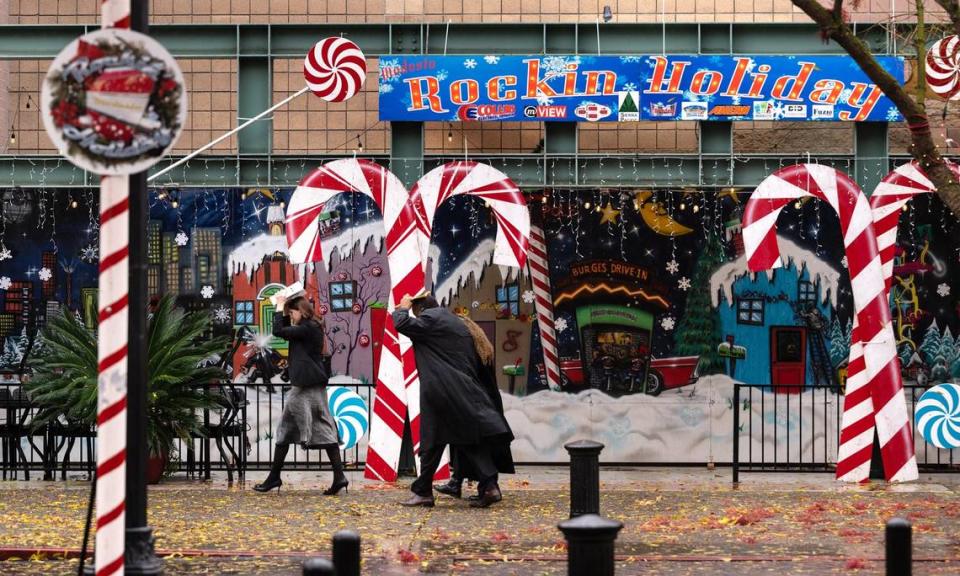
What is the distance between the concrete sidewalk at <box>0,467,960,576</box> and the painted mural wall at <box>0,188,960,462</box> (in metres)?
1.60

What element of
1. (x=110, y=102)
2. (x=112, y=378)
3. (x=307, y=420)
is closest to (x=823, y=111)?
(x=307, y=420)

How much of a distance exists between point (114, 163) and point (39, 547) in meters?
4.66

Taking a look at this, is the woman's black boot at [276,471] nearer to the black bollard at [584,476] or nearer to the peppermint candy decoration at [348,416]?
the peppermint candy decoration at [348,416]

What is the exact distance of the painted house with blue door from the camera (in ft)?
58.4

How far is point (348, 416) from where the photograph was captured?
16797 millimetres

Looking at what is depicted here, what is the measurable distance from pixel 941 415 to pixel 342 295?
6985 millimetres

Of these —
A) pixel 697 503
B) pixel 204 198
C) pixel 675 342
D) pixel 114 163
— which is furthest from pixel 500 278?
pixel 114 163

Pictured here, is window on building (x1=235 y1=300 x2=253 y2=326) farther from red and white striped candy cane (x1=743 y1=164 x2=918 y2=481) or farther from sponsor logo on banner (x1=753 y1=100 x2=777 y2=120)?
sponsor logo on banner (x1=753 y1=100 x2=777 y2=120)

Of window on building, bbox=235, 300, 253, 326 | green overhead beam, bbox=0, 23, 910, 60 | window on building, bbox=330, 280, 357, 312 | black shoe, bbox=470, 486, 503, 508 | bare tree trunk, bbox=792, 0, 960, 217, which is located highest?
green overhead beam, bbox=0, 23, 910, 60

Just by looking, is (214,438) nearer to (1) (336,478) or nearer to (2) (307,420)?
(2) (307,420)

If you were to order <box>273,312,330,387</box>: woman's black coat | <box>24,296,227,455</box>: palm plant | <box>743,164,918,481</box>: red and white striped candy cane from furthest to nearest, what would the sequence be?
1. <box>743,164,918,481</box>: red and white striped candy cane
2. <box>24,296,227,455</box>: palm plant
3. <box>273,312,330,387</box>: woman's black coat

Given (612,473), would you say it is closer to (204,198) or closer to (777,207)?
(777,207)

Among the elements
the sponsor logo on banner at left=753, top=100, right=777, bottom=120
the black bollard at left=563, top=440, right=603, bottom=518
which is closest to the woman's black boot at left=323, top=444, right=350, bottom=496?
the black bollard at left=563, top=440, right=603, bottom=518

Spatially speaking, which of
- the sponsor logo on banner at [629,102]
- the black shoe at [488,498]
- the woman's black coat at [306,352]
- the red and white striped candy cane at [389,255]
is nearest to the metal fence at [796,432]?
the sponsor logo on banner at [629,102]
